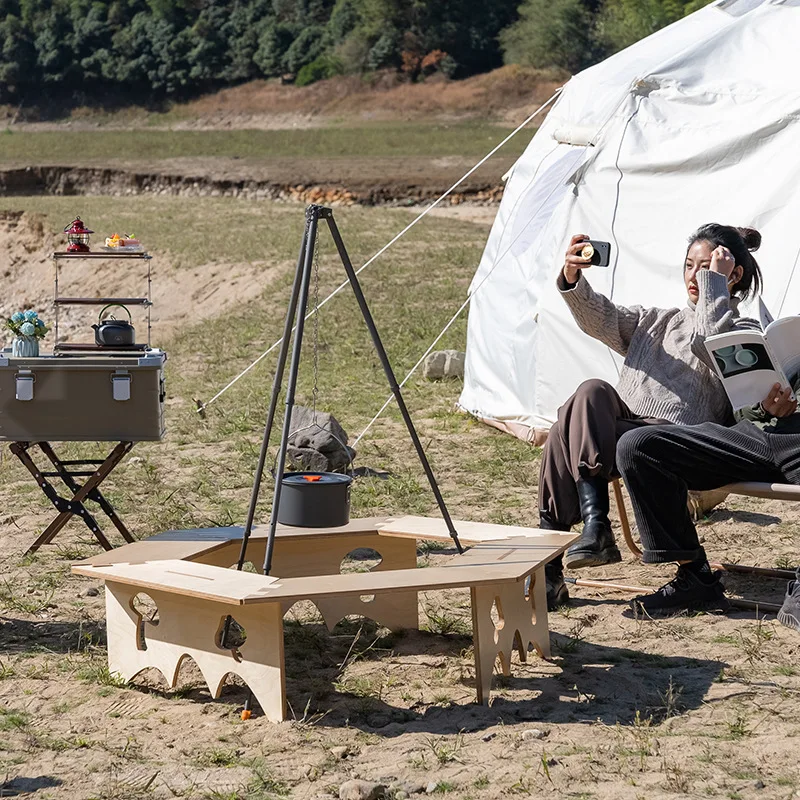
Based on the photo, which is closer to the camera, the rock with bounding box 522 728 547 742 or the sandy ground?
the sandy ground

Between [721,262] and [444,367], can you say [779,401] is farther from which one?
[444,367]

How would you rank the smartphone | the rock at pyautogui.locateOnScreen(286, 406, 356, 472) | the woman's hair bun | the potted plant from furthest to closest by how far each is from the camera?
the rock at pyautogui.locateOnScreen(286, 406, 356, 472), the potted plant, the woman's hair bun, the smartphone

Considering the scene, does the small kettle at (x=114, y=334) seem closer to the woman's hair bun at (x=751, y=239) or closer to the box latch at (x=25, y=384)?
the box latch at (x=25, y=384)

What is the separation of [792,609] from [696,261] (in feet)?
4.39

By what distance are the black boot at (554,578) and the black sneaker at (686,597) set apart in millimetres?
283

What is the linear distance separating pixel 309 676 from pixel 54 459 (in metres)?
1.80

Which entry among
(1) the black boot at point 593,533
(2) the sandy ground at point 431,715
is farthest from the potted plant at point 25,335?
(1) the black boot at point 593,533

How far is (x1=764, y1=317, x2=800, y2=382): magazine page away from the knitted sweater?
0.68 ft

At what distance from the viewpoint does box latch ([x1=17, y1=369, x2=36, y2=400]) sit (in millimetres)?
5012

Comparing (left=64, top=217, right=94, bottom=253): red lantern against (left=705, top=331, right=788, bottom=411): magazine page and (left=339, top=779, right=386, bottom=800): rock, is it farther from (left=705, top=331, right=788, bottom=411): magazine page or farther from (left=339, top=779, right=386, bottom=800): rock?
(left=339, top=779, right=386, bottom=800): rock

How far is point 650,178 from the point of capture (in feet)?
22.2

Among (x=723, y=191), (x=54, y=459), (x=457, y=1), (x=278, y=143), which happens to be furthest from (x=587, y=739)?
(x=457, y=1)

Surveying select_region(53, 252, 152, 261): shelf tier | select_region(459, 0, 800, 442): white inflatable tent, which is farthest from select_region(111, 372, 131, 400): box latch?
select_region(459, 0, 800, 442): white inflatable tent

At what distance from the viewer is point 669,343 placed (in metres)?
4.75
